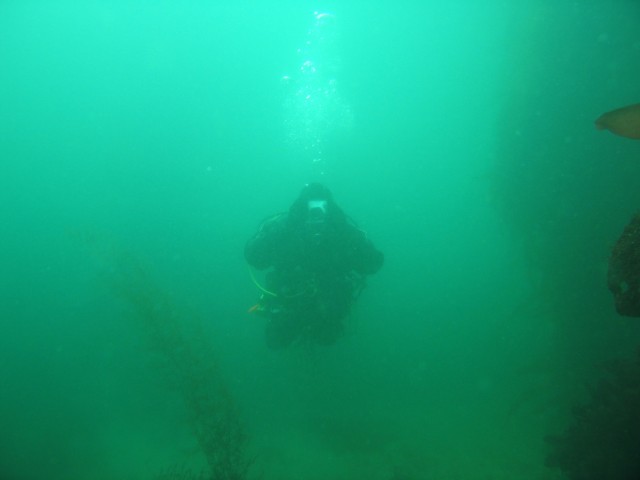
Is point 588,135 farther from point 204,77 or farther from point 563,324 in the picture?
point 204,77

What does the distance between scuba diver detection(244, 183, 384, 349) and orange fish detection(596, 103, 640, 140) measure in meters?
4.00

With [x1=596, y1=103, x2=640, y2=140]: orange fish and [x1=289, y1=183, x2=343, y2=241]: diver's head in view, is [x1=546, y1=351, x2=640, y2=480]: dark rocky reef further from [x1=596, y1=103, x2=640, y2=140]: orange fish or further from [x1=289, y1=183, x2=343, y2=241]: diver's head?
[x1=596, y1=103, x2=640, y2=140]: orange fish

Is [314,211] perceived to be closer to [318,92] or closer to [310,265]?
[310,265]

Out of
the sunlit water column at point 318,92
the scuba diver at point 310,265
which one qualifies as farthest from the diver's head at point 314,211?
the sunlit water column at point 318,92

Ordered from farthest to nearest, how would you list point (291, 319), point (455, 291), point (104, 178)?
point (104, 178) → point (455, 291) → point (291, 319)

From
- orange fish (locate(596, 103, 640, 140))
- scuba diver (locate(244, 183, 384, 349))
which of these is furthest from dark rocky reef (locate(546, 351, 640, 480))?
orange fish (locate(596, 103, 640, 140))

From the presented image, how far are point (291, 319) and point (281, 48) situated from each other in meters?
52.3

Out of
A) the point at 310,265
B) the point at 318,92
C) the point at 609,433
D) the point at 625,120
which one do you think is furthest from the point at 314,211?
the point at 318,92

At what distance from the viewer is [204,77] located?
50.3 metres

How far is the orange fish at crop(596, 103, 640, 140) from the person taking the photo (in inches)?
79.2

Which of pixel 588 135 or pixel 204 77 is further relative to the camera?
pixel 204 77

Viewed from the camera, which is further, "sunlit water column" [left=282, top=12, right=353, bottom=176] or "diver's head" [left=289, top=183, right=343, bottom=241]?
"sunlit water column" [left=282, top=12, right=353, bottom=176]

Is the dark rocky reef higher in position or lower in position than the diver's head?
lower

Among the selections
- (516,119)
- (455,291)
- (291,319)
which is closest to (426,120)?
(455,291)
